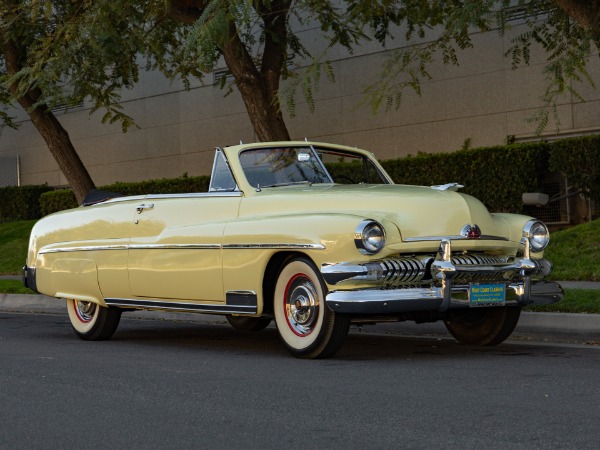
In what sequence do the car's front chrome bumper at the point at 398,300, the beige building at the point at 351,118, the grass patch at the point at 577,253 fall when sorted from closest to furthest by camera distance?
the car's front chrome bumper at the point at 398,300 → the grass patch at the point at 577,253 → the beige building at the point at 351,118

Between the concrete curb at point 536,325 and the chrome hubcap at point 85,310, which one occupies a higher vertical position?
the chrome hubcap at point 85,310

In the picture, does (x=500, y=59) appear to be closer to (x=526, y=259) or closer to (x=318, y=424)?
(x=526, y=259)

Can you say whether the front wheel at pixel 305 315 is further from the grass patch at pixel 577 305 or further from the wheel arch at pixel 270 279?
the grass patch at pixel 577 305

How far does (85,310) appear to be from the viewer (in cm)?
1088

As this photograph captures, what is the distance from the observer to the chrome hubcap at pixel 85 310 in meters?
10.8

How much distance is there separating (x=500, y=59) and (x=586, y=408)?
577 inches

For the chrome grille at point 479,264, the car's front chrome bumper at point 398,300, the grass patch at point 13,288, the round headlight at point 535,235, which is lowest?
the grass patch at point 13,288

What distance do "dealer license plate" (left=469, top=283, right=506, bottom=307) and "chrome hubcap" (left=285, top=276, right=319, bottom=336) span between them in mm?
1153

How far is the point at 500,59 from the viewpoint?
65.7 feet

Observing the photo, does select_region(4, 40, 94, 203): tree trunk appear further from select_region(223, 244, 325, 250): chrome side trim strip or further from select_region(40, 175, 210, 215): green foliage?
select_region(223, 244, 325, 250): chrome side trim strip

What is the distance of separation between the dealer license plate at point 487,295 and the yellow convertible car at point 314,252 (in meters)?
0.01

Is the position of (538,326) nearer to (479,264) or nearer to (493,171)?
(479,264)

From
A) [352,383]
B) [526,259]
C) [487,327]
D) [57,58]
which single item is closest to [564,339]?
[487,327]

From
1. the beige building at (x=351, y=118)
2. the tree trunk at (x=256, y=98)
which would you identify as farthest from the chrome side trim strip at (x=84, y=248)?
the beige building at (x=351, y=118)
